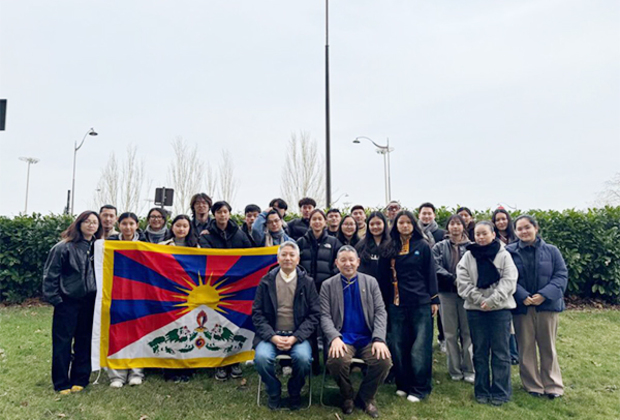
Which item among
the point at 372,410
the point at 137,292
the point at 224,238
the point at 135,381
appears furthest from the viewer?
the point at 224,238

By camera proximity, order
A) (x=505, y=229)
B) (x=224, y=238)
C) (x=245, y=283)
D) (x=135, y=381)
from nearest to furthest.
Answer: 1. (x=135, y=381)
2. (x=245, y=283)
3. (x=224, y=238)
4. (x=505, y=229)

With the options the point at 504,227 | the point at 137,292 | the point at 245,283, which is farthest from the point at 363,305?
the point at 137,292

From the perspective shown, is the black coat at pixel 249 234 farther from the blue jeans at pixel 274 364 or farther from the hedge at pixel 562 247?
the hedge at pixel 562 247

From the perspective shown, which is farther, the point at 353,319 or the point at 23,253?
the point at 23,253

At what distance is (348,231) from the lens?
6.07m

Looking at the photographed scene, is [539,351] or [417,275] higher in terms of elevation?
[417,275]

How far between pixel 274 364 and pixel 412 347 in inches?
64.4

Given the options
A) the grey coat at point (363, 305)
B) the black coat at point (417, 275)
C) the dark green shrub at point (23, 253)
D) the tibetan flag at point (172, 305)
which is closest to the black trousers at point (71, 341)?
the tibetan flag at point (172, 305)

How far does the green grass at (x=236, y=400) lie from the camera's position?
4500 mm

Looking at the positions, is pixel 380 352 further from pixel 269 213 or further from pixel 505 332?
pixel 269 213

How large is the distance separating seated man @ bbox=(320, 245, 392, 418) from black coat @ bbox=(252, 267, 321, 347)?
0.12m

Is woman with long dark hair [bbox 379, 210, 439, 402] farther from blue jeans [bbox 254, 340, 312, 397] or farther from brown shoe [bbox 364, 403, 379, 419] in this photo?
blue jeans [bbox 254, 340, 312, 397]

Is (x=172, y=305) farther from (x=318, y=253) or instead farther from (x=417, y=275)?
(x=417, y=275)

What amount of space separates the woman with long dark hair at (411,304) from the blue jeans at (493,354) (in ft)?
1.75
